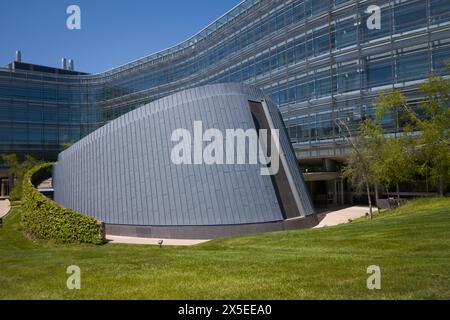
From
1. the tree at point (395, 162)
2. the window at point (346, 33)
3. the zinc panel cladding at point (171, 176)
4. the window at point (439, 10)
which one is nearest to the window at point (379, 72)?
the window at point (346, 33)

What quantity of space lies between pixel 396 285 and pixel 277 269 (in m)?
2.34

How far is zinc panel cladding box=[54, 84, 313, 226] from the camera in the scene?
60.5 ft

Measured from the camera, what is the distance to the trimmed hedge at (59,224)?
54.9ft

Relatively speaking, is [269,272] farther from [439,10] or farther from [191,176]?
[439,10]

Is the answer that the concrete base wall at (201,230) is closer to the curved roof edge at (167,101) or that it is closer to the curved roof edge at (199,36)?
the curved roof edge at (167,101)

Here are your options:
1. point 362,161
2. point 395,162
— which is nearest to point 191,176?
point 395,162

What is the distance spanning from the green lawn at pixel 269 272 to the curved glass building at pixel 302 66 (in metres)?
21.2

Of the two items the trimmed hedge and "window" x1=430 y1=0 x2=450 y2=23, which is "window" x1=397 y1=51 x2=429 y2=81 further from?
the trimmed hedge

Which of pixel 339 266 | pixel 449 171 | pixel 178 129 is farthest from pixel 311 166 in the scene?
pixel 339 266

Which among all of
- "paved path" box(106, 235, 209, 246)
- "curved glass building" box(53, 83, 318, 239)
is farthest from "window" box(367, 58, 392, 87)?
"paved path" box(106, 235, 209, 246)

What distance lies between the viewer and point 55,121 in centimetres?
6256

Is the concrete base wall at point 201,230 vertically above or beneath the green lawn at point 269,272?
beneath
